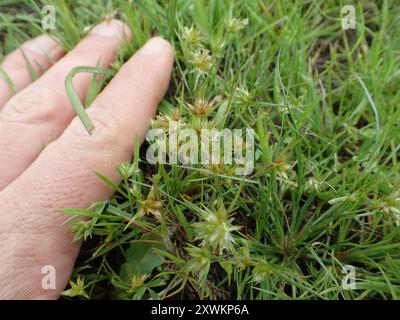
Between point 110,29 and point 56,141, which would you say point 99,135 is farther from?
point 110,29

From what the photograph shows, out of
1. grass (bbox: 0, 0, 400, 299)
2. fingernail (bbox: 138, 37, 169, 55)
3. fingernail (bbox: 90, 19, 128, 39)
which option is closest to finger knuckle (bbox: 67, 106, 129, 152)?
grass (bbox: 0, 0, 400, 299)

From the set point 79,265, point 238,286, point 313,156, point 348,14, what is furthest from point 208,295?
point 348,14

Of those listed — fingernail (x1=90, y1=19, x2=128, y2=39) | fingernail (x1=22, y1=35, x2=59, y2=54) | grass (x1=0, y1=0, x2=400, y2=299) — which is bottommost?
grass (x1=0, y1=0, x2=400, y2=299)

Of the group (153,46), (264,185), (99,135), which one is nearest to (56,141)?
(99,135)

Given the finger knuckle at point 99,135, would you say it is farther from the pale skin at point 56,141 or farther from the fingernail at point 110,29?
the fingernail at point 110,29

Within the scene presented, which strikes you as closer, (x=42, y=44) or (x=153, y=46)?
(x=153, y=46)

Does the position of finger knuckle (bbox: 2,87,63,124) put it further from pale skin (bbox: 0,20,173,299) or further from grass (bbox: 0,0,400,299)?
grass (bbox: 0,0,400,299)
